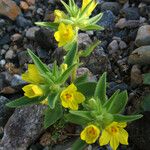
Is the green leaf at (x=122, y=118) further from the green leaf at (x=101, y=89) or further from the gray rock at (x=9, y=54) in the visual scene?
the gray rock at (x=9, y=54)

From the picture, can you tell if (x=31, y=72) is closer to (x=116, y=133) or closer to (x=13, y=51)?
(x=116, y=133)

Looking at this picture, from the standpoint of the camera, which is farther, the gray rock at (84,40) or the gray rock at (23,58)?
the gray rock at (23,58)

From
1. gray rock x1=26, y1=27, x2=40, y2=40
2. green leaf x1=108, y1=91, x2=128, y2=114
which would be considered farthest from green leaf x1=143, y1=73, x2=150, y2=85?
gray rock x1=26, y1=27, x2=40, y2=40

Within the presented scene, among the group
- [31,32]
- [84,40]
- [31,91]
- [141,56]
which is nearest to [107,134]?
[31,91]

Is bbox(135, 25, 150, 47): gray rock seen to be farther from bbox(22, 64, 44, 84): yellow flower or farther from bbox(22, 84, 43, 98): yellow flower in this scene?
bbox(22, 84, 43, 98): yellow flower

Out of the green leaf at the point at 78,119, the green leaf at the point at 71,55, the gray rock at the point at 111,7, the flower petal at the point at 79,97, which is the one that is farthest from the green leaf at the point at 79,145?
the gray rock at the point at 111,7

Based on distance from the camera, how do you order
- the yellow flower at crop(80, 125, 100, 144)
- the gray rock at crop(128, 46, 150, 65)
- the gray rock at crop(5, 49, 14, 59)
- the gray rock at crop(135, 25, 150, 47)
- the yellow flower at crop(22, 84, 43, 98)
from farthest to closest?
the gray rock at crop(5, 49, 14, 59)
the gray rock at crop(135, 25, 150, 47)
the gray rock at crop(128, 46, 150, 65)
the yellow flower at crop(22, 84, 43, 98)
the yellow flower at crop(80, 125, 100, 144)
